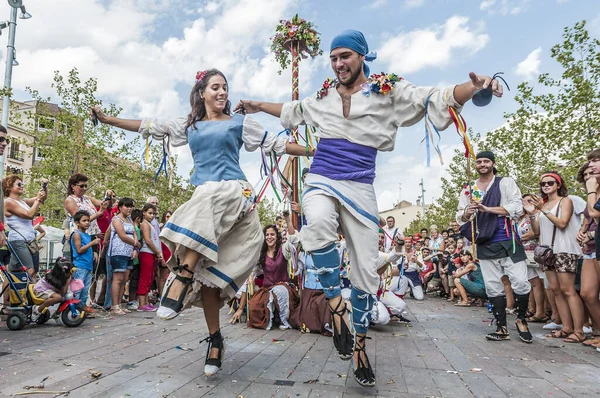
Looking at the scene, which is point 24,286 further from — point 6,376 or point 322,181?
point 322,181

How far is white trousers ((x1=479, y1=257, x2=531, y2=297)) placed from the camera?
185 inches

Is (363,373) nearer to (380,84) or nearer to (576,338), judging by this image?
(380,84)

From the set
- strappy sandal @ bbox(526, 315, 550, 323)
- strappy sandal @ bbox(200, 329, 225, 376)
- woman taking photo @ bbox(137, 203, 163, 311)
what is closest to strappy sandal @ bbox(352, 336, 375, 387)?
strappy sandal @ bbox(200, 329, 225, 376)

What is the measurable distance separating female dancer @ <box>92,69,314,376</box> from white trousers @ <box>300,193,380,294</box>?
0.50 m

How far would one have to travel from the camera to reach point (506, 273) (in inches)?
187

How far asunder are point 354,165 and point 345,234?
0.47 meters

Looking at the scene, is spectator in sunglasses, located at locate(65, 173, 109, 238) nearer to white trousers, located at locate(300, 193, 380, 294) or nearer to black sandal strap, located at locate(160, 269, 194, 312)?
black sandal strap, located at locate(160, 269, 194, 312)

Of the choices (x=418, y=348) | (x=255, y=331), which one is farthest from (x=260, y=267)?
(x=418, y=348)

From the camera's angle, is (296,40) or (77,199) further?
(296,40)

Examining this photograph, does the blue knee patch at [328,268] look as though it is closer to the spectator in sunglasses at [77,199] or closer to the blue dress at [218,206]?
the blue dress at [218,206]

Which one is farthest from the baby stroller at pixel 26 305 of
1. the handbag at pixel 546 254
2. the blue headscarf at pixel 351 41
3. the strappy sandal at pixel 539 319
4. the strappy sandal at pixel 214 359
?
the strappy sandal at pixel 539 319

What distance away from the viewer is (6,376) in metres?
2.62

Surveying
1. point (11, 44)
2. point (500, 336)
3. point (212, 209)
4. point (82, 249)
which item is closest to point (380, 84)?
point (212, 209)

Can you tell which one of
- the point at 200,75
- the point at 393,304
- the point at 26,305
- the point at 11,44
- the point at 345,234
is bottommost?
the point at 393,304
